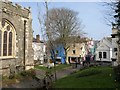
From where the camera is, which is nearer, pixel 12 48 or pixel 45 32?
pixel 45 32

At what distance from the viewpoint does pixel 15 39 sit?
24.8 meters

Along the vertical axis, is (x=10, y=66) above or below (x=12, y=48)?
below

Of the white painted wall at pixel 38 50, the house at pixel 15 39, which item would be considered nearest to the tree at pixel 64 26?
the white painted wall at pixel 38 50

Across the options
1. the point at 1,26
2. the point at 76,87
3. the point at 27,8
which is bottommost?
the point at 76,87

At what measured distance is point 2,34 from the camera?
74.7 ft

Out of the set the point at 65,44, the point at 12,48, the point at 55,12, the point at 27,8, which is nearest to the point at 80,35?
the point at 65,44

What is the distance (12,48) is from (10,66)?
7.02ft

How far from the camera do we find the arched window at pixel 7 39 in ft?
74.9

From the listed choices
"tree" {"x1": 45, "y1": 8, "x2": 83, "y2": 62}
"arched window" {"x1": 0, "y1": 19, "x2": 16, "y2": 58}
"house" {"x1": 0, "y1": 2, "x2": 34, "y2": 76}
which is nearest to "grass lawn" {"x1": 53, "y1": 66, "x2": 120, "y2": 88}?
"house" {"x1": 0, "y1": 2, "x2": 34, "y2": 76}

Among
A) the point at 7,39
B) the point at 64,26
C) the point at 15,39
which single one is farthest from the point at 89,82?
the point at 64,26

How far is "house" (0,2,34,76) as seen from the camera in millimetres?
22828

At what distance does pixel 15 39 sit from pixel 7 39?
1.38 m

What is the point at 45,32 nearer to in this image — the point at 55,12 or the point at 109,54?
the point at 55,12

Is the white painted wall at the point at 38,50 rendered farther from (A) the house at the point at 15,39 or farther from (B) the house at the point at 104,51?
(A) the house at the point at 15,39
